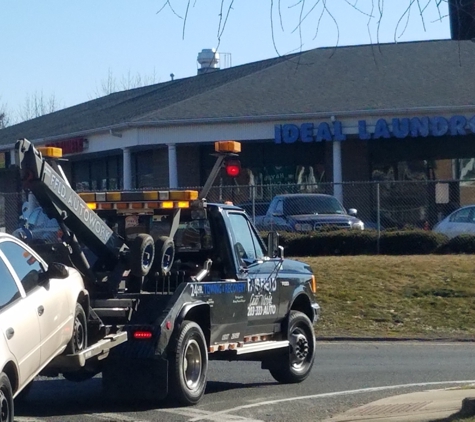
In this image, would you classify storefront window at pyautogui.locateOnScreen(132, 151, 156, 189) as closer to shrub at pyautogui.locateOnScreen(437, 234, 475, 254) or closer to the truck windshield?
the truck windshield

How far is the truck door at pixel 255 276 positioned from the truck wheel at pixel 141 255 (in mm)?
1273

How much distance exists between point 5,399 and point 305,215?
62.5ft

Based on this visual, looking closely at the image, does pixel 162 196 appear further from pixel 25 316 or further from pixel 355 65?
pixel 355 65

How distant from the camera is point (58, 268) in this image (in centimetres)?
848

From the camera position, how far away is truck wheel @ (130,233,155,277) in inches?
378

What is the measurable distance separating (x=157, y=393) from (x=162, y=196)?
219 cm

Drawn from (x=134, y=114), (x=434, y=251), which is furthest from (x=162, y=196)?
(x=134, y=114)

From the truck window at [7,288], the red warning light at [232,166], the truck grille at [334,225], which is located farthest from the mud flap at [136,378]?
the truck grille at [334,225]

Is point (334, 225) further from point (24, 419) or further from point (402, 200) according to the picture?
point (24, 419)

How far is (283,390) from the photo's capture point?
1101 centimetres

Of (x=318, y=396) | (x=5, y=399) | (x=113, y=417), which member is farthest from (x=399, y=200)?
(x=5, y=399)

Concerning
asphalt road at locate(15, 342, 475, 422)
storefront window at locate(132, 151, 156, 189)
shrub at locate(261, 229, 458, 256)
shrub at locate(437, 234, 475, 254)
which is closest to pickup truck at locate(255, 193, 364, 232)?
shrub at locate(261, 229, 458, 256)

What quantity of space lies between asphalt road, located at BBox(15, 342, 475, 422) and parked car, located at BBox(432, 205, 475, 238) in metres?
11.0

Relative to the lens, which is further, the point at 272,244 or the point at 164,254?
the point at 272,244
